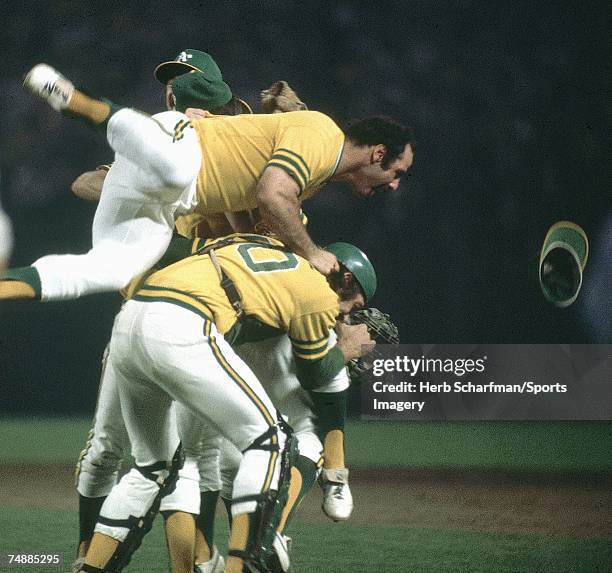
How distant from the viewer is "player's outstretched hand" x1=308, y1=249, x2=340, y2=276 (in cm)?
259

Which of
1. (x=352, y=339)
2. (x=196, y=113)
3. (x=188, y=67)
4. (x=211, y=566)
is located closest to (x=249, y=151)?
(x=196, y=113)

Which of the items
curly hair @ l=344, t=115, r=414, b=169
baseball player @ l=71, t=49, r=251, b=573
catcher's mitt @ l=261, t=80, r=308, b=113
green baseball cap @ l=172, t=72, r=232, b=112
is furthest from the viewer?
catcher's mitt @ l=261, t=80, r=308, b=113

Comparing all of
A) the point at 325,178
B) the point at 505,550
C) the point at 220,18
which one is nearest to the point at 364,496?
the point at 505,550

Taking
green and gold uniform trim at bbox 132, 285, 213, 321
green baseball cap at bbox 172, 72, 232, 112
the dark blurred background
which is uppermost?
the dark blurred background

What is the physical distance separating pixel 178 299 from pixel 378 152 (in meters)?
0.79

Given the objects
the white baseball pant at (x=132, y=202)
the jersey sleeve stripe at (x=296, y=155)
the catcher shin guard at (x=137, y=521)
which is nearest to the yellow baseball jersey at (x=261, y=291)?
the white baseball pant at (x=132, y=202)

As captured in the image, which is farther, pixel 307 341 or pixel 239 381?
pixel 307 341

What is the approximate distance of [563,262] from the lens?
661cm

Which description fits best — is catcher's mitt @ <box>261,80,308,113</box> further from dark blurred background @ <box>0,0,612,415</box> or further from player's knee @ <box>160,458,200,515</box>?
dark blurred background @ <box>0,0,612,415</box>

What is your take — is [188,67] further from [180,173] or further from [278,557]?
[278,557]

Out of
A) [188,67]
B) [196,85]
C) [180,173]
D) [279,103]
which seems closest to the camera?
[180,173]

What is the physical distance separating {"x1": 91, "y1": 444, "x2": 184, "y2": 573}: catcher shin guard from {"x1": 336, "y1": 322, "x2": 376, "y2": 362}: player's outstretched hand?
73 cm

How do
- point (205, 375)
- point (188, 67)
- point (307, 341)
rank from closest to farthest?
point (205, 375) < point (307, 341) < point (188, 67)

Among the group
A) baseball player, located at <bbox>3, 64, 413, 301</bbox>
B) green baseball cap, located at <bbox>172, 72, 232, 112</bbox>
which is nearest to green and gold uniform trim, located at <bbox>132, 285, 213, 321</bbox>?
baseball player, located at <bbox>3, 64, 413, 301</bbox>
